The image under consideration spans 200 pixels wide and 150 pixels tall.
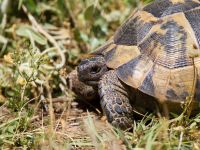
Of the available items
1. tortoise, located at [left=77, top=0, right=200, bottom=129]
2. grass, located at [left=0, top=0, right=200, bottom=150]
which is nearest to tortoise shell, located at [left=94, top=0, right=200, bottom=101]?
tortoise, located at [left=77, top=0, right=200, bottom=129]

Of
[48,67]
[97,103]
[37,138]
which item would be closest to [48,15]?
[48,67]

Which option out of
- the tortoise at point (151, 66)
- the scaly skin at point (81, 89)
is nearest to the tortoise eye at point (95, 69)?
the tortoise at point (151, 66)

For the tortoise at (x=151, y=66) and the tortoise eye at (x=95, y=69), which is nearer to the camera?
the tortoise at (x=151, y=66)

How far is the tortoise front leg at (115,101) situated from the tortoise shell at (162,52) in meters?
0.10

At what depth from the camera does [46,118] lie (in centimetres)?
391

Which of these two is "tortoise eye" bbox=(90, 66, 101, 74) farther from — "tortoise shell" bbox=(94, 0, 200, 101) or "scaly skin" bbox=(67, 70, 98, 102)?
"scaly skin" bbox=(67, 70, 98, 102)

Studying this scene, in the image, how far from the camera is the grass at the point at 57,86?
3.25 metres

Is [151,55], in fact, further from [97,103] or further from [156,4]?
[97,103]

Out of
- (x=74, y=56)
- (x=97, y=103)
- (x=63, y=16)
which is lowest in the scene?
(x=97, y=103)

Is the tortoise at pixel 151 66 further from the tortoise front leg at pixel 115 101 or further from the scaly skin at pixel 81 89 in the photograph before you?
the scaly skin at pixel 81 89

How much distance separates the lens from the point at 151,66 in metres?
3.60

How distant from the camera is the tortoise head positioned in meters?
3.83

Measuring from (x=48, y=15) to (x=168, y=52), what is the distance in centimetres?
230

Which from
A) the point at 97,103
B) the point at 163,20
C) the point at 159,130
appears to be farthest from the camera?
the point at 97,103
